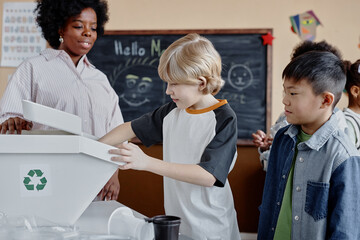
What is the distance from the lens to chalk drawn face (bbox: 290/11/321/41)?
2.99 metres

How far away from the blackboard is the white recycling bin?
78.9 inches

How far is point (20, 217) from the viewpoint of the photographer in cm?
99

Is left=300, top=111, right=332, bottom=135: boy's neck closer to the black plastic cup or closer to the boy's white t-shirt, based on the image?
the boy's white t-shirt

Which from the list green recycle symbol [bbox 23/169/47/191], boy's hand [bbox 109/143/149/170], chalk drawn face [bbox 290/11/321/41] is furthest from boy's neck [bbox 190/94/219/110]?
chalk drawn face [bbox 290/11/321/41]

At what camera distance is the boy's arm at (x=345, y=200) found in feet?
3.68

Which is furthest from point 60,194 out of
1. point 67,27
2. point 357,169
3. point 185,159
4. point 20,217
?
point 67,27

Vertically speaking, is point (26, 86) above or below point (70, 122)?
above

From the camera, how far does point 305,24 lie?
3.00m

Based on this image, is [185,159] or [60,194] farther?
[185,159]

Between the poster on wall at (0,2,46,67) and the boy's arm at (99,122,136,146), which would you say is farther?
the poster on wall at (0,2,46,67)

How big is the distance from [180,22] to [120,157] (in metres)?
2.24

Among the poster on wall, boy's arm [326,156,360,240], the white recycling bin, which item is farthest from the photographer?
the poster on wall

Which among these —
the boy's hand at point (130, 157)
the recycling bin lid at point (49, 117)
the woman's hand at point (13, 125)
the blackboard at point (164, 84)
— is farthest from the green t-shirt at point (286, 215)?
the blackboard at point (164, 84)

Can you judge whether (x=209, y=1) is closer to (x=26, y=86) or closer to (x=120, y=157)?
(x=26, y=86)
